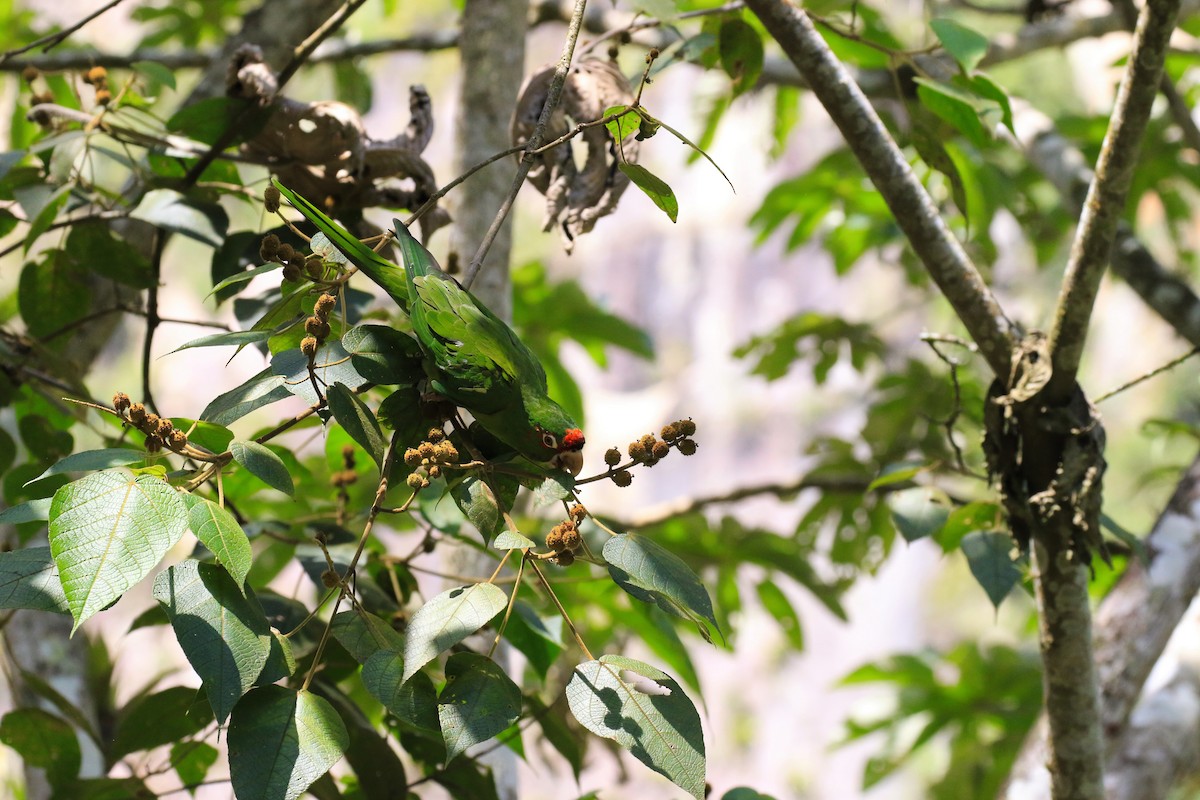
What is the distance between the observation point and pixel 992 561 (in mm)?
929

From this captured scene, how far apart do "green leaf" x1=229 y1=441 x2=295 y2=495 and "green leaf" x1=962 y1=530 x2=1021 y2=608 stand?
1.91 feet

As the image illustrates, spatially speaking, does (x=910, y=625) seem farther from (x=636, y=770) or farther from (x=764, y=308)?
(x=764, y=308)

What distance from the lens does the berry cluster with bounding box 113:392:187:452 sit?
59cm

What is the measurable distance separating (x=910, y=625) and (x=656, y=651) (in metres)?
11.9

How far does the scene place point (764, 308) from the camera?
15.6m

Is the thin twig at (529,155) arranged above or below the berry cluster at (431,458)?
above

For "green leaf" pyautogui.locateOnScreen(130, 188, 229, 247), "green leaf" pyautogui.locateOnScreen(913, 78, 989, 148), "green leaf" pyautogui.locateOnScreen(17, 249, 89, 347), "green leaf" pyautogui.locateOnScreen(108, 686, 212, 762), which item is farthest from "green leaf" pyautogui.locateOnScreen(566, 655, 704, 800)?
"green leaf" pyautogui.locateOnScreen(17, 249, 89, 347)

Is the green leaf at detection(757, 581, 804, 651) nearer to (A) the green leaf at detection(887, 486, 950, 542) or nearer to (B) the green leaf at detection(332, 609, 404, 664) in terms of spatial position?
(A) the green leaf at detection(887, 486, 950, 542)

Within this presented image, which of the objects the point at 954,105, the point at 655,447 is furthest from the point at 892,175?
the point at 655,447

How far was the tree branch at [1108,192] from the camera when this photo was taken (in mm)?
833

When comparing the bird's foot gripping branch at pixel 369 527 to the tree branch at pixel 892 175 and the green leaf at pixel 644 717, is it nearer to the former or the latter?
the green leaf at pixel 644 717

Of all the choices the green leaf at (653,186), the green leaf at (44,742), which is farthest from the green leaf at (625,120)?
the green leaf at (44,742)

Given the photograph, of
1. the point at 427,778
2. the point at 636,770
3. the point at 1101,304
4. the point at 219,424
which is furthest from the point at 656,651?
the point at 1101,304

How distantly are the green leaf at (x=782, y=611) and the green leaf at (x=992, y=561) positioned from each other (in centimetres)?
113
